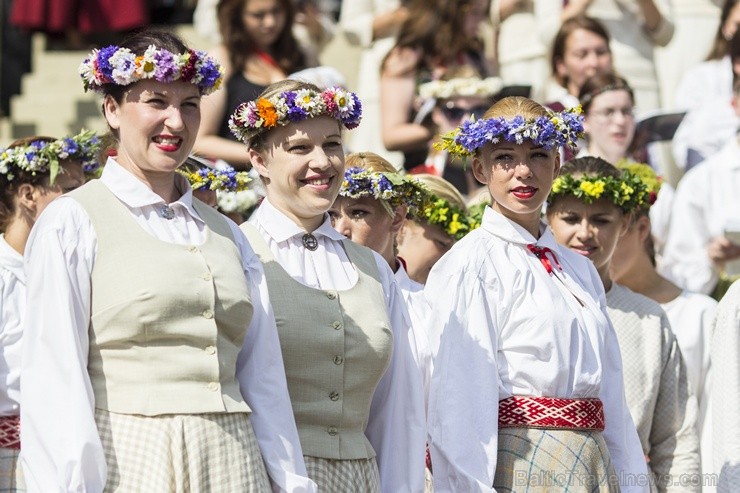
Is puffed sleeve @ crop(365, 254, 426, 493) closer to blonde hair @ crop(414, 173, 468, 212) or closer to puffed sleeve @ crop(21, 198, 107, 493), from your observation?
puffed sleeve @ crop(21, 198, 107, 493)

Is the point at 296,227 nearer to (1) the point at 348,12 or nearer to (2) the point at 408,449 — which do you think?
(2) the point at 408,449

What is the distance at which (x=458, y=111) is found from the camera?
1001 centimetres

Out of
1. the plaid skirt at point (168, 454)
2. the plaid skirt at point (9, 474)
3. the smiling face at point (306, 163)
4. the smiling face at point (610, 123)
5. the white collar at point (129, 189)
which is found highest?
the smiling face at point (610, 123)

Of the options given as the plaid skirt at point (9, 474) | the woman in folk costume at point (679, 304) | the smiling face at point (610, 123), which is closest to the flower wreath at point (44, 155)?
the plaid skirt at point (9, 474)

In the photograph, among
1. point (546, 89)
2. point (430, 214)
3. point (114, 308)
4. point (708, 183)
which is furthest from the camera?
point (546, 89)

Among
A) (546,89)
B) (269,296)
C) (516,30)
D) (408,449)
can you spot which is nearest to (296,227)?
(269,296)

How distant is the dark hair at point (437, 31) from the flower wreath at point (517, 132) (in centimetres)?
422

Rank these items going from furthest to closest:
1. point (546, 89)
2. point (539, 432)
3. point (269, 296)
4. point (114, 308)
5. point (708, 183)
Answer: point (546, 89)
point (708, 183)
point (539, 432)
point (269, 296)
point (114, 308)

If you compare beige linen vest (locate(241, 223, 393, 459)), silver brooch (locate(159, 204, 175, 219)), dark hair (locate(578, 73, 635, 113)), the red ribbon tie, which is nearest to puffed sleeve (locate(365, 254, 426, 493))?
beige linen vest (locate(241, 223, 393, 459))

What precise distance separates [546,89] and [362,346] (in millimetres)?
6473

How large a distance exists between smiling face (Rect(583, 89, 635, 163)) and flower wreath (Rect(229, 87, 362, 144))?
4345 millimetres

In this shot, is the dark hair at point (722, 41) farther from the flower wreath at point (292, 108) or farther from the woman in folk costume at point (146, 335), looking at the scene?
the woman in folk costume at point (146, 335)

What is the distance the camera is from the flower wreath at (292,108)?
18.3 ft

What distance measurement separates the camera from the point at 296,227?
5.70 m
